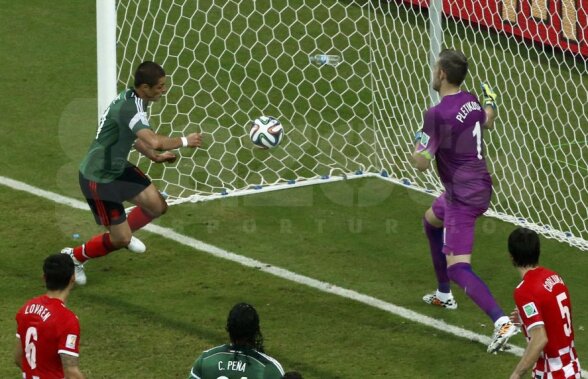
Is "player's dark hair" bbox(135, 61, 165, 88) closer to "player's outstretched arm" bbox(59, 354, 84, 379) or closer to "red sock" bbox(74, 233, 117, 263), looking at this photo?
"red sock" bbox(74, 233, 117, 263)

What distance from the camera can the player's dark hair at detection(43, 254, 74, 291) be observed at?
775 cm

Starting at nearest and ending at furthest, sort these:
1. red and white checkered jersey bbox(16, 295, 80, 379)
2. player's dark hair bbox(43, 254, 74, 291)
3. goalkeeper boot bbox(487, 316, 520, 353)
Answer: red and white checkered jersey bbox(16, 295, 80, 379) < player's dark hair bbox(43, 254, 74, 291) < goalkeeper boot bbox(487, 316, 520, 353)

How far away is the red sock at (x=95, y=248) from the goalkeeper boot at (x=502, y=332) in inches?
130

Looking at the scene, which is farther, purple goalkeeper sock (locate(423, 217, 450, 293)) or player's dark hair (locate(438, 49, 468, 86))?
purple goalkeeper sock (locate(423, 217, 450, 293))

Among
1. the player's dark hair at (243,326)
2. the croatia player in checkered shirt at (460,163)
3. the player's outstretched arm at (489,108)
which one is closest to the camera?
the player's dark hair at (243,326)

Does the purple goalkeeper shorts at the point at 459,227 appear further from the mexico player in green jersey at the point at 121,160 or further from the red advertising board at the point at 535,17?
the red advertising board at the point at 535,17

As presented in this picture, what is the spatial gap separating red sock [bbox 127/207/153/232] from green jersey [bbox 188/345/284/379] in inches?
175

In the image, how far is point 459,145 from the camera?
10.0 m

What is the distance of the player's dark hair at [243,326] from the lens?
22.9 feet

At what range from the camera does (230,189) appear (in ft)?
44.2

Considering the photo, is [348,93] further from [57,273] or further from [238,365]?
[238,365]

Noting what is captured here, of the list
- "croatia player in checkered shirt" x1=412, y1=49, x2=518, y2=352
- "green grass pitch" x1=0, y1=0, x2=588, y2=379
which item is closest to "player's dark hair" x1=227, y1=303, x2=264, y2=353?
"green grass pitch" x1=0, y1=0, x2=588, y2=379

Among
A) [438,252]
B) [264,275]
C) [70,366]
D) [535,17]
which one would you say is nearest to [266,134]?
[264,275]

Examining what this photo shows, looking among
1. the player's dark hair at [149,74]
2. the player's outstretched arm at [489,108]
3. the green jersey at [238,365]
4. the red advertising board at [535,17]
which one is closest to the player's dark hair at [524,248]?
the green jersey at [238,365]
